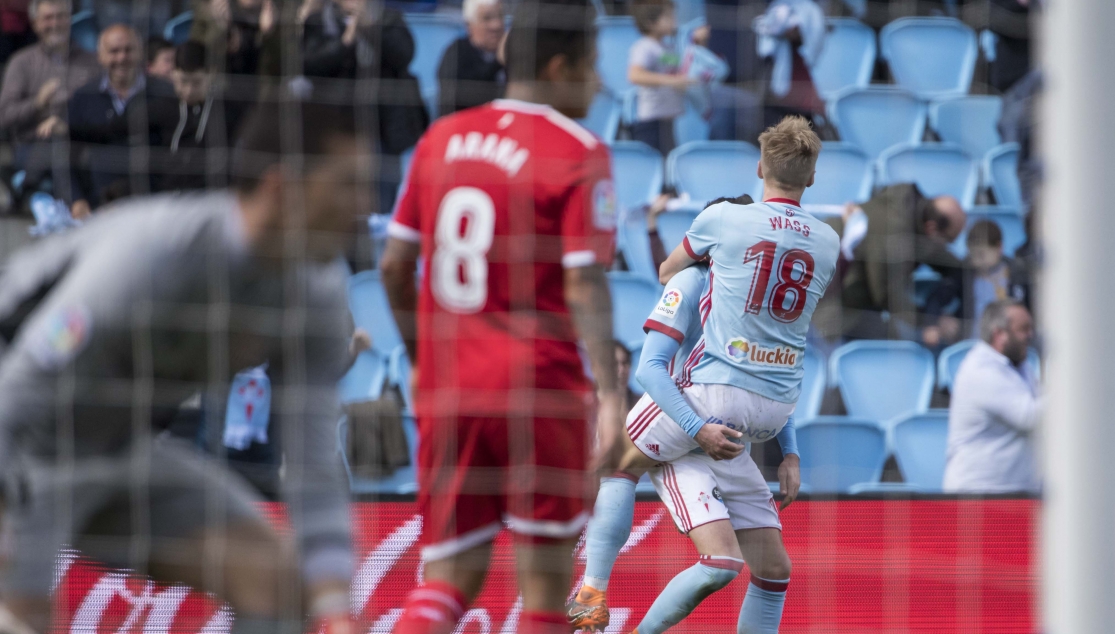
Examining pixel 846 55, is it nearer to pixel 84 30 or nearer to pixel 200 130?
pixel 200 130

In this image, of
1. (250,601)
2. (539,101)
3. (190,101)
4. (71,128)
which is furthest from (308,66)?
(250,601)

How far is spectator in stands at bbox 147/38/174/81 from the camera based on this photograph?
4.19m

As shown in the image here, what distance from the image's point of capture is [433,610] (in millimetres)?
2283

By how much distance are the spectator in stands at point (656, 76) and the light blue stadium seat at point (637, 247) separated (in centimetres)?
47

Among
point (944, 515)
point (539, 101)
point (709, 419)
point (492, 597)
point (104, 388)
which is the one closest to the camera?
point (104, 388)

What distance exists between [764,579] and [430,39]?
9.47 ft

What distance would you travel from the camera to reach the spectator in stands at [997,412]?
3758 mm

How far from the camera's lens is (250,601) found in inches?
86.7

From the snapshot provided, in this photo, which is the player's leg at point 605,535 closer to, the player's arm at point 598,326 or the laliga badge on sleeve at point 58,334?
the player's arm at point 598,326

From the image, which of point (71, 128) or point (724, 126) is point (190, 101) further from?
point (724, 126)

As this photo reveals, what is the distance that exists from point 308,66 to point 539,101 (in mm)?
1824

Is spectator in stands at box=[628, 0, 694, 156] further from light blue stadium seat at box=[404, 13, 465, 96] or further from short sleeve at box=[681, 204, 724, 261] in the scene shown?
short sleeve at box=[681, 204, 724, 261]

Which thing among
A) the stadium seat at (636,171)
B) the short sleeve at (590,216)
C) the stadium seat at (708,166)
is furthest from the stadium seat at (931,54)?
the short sleeve at (590,216)

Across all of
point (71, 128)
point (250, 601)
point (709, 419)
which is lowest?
point (250, 601)
